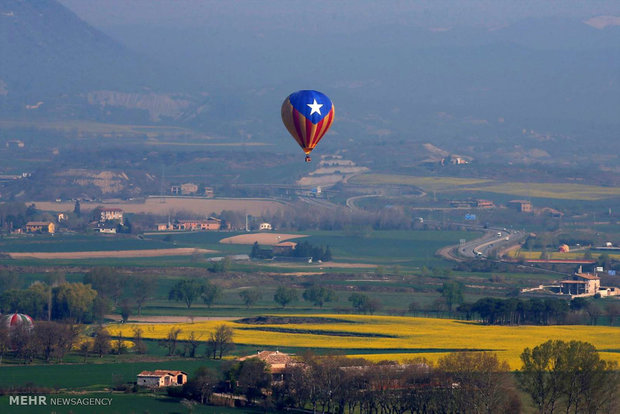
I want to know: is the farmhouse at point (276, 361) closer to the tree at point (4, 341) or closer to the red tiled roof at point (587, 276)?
the tree at point (4, 341)

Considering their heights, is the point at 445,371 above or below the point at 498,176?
below

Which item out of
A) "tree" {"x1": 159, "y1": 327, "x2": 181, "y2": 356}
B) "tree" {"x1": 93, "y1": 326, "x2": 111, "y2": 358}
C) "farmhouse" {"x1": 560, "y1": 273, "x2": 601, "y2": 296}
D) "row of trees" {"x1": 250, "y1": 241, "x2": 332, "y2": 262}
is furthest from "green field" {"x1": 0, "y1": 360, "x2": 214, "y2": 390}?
"row of trees" {"x1": 250, "y1": 241, "x2": 332, "y2": 262}

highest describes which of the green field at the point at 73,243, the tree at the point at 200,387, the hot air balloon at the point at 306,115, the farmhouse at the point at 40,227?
the hot air balloon at the point at 306,115

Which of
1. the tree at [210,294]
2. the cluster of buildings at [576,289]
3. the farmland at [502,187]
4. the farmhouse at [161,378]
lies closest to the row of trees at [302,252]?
the cluster of buildings at [576,289]

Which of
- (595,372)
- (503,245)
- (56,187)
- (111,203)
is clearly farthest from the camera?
(56,187)

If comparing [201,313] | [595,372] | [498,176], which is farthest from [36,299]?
[498,176]

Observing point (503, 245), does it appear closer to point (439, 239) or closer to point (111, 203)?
point (439, 239)

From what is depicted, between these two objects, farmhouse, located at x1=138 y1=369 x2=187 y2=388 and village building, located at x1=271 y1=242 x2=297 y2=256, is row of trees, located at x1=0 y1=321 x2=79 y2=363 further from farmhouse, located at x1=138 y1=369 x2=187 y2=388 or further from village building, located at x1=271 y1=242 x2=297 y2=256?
village building, located at x1=271 y1=242 x2=297 y2=256
